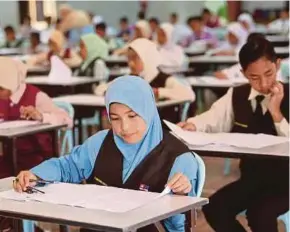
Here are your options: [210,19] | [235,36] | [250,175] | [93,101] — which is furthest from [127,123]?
A: [210,19]

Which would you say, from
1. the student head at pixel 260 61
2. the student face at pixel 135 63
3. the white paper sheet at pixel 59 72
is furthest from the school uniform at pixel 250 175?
the white paper sheet at pixel 59 72

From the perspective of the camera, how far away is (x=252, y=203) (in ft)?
10.7

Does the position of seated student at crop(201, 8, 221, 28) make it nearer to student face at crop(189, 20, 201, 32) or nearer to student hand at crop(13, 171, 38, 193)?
student face at crop(189, 20, 201, 32)

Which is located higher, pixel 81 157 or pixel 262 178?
pixel 81 157

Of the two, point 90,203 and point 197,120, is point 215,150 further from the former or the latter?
point 90,203

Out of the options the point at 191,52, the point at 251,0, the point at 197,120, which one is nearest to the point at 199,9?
the point at 251,0

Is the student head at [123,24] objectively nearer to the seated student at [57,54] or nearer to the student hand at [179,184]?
the seated student at [57,54]

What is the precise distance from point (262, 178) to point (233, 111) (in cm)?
45

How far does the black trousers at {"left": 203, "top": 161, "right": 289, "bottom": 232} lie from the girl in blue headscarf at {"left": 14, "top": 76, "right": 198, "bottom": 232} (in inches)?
25.1

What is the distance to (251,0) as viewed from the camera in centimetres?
1842

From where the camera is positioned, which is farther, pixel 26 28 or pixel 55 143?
pixel 26 28

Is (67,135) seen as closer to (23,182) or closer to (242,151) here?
(242,151)

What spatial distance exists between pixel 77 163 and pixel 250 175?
3.13 ft

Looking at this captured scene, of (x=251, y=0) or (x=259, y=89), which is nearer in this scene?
(x=259, y=89)
